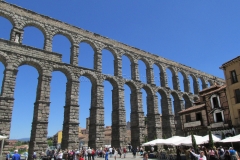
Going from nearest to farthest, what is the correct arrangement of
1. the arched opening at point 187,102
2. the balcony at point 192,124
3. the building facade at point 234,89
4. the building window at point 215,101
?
the building facade at point 234,89
the building window at point 215,101
the balcony at point 192,124
the arched opening at point 187,102

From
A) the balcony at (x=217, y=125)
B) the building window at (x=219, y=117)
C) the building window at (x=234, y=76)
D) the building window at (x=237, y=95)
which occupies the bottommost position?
the balcony at (x=217, y=125)

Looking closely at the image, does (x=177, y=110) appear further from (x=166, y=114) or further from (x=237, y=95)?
(x=237, y=95)

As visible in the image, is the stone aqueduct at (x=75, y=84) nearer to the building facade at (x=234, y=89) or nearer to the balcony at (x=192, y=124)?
the balcony at (x=192, y=124)

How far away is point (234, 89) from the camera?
23.3m

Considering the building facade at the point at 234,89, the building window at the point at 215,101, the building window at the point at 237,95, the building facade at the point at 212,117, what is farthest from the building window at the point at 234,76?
the building window at the point at 215,101

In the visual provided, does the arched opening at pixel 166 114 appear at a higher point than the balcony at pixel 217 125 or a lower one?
higher

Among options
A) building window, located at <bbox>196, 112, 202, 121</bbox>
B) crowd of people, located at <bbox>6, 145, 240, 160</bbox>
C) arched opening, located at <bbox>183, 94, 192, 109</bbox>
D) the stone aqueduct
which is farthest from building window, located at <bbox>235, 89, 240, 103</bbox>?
arched opening, located at <bbox>183, 94, 192, 109</bbox>

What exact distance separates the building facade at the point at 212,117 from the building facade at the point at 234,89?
742mm

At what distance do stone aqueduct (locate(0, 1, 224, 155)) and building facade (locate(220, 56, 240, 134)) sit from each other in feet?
39.8

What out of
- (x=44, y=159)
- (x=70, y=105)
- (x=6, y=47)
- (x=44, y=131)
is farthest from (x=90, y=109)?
(x=6, y=47)

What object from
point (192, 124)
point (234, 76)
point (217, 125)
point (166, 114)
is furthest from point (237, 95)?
point (166, 114)

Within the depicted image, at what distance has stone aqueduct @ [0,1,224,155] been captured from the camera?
73.0ft

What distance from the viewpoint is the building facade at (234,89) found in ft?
74.6

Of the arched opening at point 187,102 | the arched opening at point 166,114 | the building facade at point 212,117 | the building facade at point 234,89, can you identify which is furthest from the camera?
the arched opening at point 187,102
